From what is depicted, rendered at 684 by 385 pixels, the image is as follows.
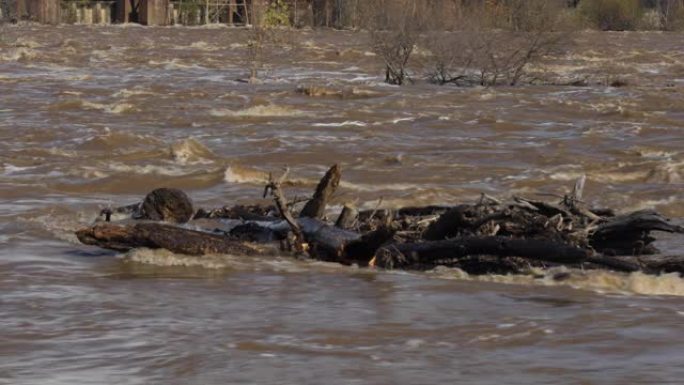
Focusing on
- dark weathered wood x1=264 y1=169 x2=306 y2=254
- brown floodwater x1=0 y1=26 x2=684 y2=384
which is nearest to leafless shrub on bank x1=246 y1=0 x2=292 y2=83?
brown floodwater x1=0 y1=26 x2=684 y2=384

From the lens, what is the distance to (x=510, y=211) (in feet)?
30.9

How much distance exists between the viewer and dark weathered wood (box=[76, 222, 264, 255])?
963 centimetres

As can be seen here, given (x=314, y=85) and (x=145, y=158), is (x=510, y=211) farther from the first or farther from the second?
(x=314, y=85)

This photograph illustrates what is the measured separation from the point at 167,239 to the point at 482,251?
6.82ft

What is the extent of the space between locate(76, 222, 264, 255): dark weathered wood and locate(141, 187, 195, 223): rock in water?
46.8 inches

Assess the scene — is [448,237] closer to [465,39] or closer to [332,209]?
[332,209]

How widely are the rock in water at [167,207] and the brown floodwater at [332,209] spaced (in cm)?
70

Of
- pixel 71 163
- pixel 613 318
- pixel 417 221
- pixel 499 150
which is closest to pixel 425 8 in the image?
pixel 499 150

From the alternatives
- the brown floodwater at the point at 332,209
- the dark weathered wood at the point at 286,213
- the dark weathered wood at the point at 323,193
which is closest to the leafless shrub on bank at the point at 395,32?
the brown floodwater at the point at 332,209

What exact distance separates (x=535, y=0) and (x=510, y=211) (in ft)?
79.0

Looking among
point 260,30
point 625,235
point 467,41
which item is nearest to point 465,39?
point 467,41

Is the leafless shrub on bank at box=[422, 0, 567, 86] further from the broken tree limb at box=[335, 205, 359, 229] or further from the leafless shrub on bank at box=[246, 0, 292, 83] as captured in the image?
the broken tree limb at box=[335, 205, 359, 229]

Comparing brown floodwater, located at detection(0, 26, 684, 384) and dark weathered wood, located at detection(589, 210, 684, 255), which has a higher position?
dark weathered wood, located at detection(589, 210, 684, 255)

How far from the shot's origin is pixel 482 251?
29.7 ft
